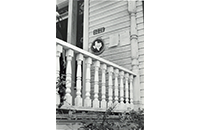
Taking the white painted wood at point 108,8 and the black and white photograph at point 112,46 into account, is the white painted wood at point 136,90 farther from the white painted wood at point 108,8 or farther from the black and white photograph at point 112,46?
the white painted wood at point 108,8

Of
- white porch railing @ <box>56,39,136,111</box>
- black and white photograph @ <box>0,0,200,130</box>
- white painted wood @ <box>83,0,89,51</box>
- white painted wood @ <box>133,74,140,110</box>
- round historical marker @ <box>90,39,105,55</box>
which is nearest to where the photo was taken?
black and white photograph @ <box>0,0,200,130</box>

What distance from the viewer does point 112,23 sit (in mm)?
3723

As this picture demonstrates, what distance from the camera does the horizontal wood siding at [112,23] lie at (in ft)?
11.5

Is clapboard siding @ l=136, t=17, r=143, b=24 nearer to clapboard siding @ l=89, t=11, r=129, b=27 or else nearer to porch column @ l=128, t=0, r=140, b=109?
porch column @ l=128, t=0, r=140, b=109

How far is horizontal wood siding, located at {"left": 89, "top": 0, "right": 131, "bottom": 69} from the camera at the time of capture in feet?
11.5

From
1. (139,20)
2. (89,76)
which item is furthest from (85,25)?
(89,76)

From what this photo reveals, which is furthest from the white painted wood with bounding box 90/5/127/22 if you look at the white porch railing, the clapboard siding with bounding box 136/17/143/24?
the white porch railing

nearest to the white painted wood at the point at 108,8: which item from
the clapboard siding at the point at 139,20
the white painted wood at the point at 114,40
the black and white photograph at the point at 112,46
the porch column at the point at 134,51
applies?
the black and white photograph at the point at 112,46
